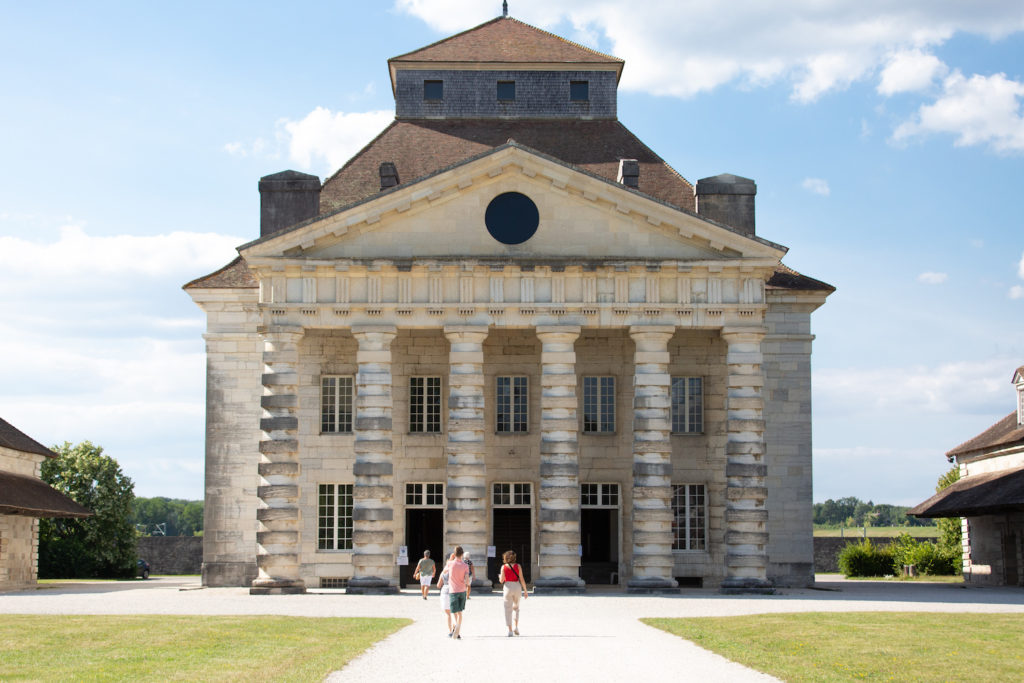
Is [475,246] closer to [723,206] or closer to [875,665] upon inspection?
[723,206]

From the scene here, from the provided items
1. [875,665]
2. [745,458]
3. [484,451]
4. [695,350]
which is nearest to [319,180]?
[484,451]

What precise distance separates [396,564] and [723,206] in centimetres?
1710

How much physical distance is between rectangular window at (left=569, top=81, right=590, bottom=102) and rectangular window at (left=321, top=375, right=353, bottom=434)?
17537mm

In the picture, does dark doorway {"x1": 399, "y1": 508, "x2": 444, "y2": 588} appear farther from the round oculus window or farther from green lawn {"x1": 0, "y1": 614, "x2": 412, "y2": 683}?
green lawn {"x1": 0, "y1": 614, "x2": 412, "y2": 683}

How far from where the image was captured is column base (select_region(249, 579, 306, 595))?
38.0m

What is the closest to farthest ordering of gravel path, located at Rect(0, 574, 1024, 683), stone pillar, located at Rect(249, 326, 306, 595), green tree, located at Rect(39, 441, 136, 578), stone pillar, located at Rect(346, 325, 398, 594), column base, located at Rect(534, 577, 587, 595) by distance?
1. gravel path, located at Rect(0, 574, 1024, 683)
2. column base, located at Rect(534, 577, 587, 595)
3. stone pillar, located at Rect(346, 325, 398, 594)
4. stone pillar, located at Rect(249, 326, 306, 595)
5. green tree, located at Rect(39, 441, 136, 578)

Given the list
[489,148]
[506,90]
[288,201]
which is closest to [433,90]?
[506,90]

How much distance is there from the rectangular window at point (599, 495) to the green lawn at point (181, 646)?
15.1 m

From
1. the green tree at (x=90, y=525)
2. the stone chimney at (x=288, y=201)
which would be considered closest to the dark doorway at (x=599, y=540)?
the stone chimney at (x=288, y=201)

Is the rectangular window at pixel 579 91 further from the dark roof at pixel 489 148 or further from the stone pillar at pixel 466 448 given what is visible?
the stone pillar at pixel 466 448

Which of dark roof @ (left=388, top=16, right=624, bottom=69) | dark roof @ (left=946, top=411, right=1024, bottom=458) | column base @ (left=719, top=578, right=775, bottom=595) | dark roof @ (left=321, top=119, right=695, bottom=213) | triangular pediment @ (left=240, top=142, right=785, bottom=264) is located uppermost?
dark roof @ (left=388, top=16, right=624, bottom=69)

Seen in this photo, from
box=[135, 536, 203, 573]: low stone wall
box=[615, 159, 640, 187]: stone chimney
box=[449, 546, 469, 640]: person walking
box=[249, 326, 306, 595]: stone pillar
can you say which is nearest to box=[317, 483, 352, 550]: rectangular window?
box=[249, 326, 306, 595]: stone pillar

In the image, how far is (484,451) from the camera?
40.1 m

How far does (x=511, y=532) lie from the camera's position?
42.2 m
